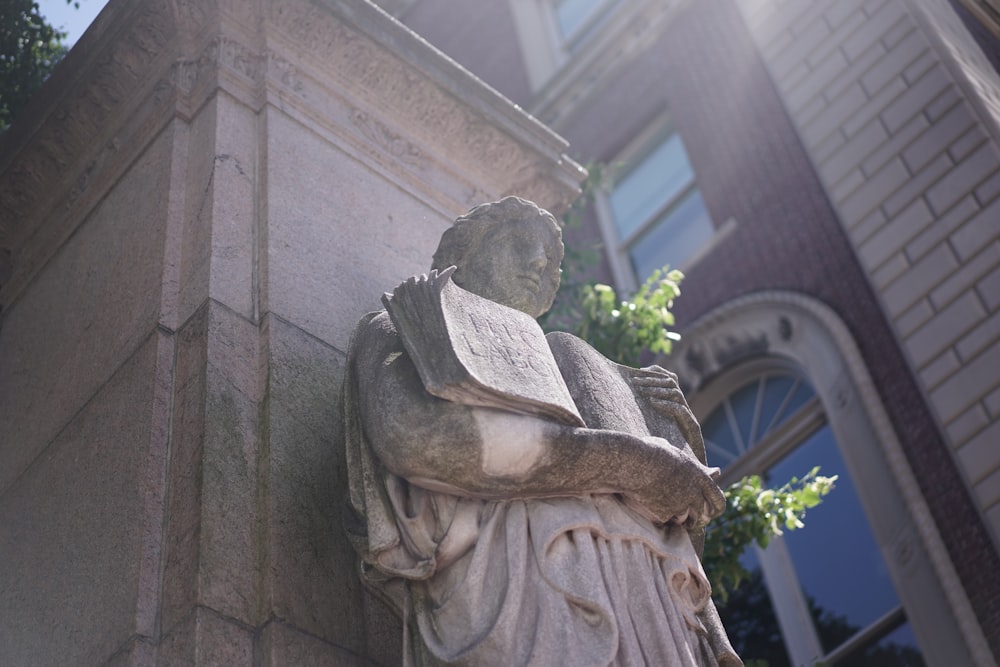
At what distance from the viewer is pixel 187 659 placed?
13.6 feet

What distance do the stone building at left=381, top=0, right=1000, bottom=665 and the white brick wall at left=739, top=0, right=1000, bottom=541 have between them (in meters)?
0.02

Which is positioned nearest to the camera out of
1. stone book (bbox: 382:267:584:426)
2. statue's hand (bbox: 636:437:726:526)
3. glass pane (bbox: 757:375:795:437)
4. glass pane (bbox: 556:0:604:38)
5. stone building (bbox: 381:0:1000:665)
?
stone book (bbox: 382:267:584:426)

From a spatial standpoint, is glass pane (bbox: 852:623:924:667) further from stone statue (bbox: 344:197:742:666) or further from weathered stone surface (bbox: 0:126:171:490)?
weathered stone surface (bbox: 0:126:171:490)

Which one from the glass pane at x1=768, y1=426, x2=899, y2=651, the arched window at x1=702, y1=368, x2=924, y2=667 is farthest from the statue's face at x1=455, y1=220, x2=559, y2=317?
the glass pane at x1=768, y1=426, x2=899, y2=651

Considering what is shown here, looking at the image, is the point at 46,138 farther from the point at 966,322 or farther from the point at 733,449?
the point at 733,449

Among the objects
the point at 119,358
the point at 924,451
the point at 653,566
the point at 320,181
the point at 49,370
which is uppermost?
the point at 924,451

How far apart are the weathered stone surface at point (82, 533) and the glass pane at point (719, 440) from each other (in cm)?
1140

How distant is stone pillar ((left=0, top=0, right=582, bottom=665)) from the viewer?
4547mm

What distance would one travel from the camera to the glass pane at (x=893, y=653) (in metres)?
13.0

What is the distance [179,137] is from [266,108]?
407 millimetres

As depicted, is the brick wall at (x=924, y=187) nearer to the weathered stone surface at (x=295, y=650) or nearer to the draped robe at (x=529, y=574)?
the draped robe at (x=529, y=574)

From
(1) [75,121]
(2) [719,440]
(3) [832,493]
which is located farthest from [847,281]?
(1) [75,121]

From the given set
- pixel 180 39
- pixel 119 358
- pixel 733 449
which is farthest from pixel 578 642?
pixel 733 449

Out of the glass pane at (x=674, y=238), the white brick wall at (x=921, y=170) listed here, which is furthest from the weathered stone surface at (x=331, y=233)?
the glass pane at (x=674, y=238)
